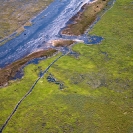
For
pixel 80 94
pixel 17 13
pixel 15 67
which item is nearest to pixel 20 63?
pixel 15 67

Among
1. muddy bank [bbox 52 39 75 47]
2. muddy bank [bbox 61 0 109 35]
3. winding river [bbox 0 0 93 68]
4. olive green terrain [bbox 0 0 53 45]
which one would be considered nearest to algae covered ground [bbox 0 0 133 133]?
muddy bank [bbox 52 39 75 47]

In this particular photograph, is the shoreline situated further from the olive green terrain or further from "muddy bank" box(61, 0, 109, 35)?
the olive green terrain

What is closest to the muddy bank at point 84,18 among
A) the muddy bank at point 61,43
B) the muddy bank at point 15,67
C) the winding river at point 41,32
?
the winding river at point 41,32

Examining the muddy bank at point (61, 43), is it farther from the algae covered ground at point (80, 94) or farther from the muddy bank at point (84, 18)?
the muddy bank at point (84, 18)

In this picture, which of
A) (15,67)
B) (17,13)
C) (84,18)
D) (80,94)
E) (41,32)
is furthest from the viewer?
(17,13)

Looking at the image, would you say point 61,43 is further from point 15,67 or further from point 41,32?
point 15,67
